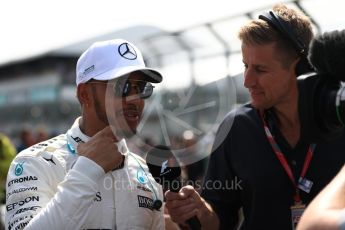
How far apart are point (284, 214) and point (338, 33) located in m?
1.30

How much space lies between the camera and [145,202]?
104 inches

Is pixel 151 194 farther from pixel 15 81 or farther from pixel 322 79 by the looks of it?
pixel 15 81

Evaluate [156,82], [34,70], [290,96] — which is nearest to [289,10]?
[290,96]

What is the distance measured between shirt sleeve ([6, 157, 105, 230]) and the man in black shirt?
1.49 ft

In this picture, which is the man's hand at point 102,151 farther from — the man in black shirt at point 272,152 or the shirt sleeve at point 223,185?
the shirt sleeve at point 223,185

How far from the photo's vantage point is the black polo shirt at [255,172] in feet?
8.88

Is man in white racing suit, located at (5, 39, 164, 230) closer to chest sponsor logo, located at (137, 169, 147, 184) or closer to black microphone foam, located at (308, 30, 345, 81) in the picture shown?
chest sponsor logo, located at (137, 169, 147, 184)

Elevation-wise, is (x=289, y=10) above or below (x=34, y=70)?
above

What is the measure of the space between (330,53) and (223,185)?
143cm

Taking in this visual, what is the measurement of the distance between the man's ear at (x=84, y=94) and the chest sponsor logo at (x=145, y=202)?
52 centimetres

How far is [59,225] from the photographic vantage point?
2234 millimetres

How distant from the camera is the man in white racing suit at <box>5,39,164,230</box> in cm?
229

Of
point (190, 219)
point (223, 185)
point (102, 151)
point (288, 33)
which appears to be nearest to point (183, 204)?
point (190, 219)

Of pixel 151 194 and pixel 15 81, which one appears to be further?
pixel 15 81
